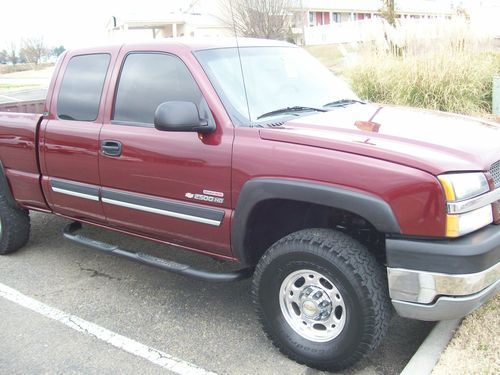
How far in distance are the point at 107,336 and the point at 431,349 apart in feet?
6.78

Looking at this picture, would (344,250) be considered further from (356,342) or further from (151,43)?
(151,43)

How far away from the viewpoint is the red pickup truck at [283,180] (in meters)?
2.63

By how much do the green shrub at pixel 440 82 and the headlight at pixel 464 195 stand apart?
5742 mm

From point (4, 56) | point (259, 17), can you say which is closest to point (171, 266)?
point (259, 17)

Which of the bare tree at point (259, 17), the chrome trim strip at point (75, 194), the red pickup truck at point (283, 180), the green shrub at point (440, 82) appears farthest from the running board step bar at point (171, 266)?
the bare tree at point (259, 17)

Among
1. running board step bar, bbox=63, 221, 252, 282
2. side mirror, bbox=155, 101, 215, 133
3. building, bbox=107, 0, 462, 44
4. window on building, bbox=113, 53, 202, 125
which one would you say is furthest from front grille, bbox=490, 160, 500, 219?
building, bbox=107, 0, 462, 44

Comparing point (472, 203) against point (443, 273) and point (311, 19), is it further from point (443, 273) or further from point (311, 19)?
point (311, 19)

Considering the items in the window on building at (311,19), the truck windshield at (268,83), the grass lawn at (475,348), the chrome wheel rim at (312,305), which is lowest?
the grass lawn at (475,348)

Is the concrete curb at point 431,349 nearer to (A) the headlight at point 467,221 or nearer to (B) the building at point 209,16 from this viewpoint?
(A) the headlight at point 467,221

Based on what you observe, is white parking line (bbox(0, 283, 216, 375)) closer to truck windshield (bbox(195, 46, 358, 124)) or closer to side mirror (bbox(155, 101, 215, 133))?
side mirror (bbox(155, 101, 215, 133))

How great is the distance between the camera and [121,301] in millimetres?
4098

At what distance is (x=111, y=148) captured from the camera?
12.5 ft

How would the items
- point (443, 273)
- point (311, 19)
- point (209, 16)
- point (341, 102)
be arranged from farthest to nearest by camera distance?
point (311, 19)
point (209, 16)
point (341, 102)
point (443, 273)

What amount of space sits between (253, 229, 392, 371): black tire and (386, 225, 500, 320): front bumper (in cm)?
14
